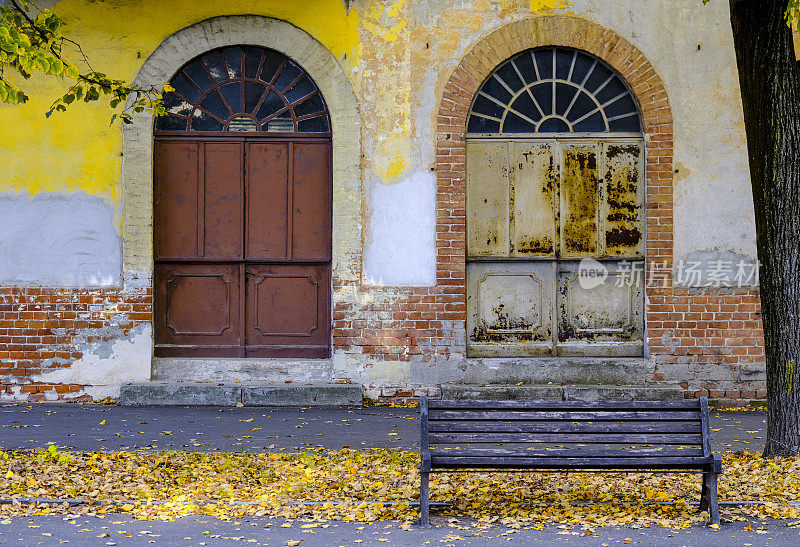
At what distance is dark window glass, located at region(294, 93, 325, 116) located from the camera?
10711mm

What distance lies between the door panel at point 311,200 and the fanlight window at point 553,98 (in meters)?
1.78

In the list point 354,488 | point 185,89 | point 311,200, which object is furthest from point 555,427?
point 185,89

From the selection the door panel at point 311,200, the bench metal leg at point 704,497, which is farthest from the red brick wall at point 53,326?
the bench metal leg at point 704,497

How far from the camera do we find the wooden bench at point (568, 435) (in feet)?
19.8

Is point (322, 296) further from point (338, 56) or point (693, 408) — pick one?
point (693, 408)

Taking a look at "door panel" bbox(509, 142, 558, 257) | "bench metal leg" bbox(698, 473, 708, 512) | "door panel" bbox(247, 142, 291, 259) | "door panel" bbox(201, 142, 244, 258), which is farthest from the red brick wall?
"bench metal leg" bbox(698, 473, 708, 512)

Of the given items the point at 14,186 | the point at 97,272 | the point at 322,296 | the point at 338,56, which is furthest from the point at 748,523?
the point at 14,186

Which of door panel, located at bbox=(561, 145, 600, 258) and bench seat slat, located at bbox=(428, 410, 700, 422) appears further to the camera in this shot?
door panel, located at bbox=(561, 145, 600, 258)

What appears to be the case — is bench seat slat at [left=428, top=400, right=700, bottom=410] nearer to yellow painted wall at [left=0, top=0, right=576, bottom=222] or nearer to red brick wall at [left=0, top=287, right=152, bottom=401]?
yellow painted wall at [left=0, top=0, right=576, bottom=222]

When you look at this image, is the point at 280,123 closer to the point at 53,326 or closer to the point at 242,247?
the point at 242,247

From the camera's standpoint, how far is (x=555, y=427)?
6234mm

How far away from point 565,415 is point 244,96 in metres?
6.12

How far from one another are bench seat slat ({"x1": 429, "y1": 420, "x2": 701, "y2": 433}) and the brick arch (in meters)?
4.38

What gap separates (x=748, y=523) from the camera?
593 centimetres
